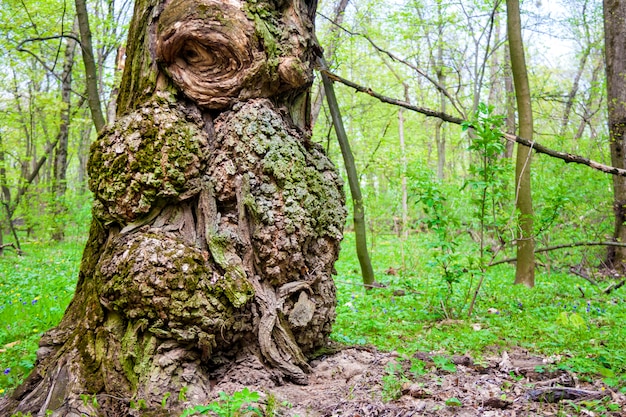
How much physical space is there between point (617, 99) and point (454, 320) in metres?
6.17

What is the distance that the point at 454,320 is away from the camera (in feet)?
15.5

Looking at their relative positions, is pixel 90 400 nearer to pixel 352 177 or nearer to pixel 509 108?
pixel 352 177

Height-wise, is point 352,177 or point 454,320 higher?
point 352,177

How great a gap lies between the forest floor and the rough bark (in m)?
6.30

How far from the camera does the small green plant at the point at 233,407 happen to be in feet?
7.57

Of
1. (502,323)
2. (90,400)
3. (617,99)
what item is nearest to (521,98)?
(617,99)

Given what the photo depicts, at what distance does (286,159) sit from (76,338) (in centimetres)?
180

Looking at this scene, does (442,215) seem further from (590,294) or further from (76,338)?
(76,338)

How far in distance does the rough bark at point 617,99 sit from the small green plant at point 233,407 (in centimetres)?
804

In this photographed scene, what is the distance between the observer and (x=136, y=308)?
2.60 metres

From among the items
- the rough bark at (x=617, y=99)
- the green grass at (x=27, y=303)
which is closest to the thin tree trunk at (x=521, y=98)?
the rough bark at (x=617, y=99)

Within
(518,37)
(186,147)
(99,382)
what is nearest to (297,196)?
(186,147)

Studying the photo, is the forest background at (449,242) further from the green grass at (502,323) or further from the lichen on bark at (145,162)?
the lichen on bark at (145,162)

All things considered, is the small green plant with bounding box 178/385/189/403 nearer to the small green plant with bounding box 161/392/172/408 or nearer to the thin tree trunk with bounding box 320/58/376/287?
the small green plant with bounding box 161/392/172/408
